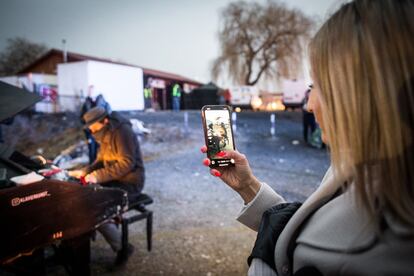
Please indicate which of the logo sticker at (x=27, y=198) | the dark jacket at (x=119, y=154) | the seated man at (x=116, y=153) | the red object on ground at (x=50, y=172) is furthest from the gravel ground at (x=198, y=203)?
the logo sticker at (x=27, y=198)

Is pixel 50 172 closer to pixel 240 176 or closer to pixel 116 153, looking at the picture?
pixel 116 153

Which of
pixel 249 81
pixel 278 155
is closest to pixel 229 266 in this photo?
pixel 278 155

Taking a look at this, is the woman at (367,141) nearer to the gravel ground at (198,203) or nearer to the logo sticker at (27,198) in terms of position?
the logo sticker at (27,198)

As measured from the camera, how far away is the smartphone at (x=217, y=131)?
1.76 meters

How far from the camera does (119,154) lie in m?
4.73

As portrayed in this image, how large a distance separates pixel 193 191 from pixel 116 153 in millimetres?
2789

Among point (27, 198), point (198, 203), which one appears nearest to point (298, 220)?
point (27, 198)

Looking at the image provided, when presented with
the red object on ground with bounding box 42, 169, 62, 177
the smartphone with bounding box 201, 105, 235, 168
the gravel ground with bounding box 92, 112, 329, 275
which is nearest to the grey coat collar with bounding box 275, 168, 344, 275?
the smartphone with bounding box 201, 105, 235, 168

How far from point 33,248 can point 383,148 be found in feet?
7.82

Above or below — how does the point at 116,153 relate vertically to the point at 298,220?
below

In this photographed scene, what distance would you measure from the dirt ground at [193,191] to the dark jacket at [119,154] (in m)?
0.99

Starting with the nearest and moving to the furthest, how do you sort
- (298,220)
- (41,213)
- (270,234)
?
(298,220) < (270,234) < (41,213)

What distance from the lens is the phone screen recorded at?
178cm

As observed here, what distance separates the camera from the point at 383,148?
871 millimetres
